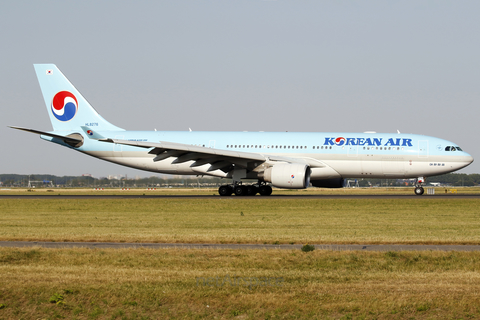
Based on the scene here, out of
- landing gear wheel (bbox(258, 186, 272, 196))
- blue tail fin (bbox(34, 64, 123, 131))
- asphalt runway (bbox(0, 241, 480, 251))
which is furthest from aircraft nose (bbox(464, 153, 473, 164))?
blue tail fin (bbox(34, 64, 123, 131))

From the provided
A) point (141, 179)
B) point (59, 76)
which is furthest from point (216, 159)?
point (141, 179)

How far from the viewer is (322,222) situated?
2098 centimetres

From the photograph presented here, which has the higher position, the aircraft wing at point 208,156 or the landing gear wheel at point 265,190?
the aircraft wing at point 208,156

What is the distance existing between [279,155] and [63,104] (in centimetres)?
1699

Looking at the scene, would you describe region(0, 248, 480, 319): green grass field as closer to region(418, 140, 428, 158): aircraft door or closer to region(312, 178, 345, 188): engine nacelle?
region(418, 140, 428, 158): aircraft door

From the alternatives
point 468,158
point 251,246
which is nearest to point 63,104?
point 468,158

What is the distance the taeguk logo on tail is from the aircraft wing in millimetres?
8063

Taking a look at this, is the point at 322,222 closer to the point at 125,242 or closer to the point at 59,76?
the point at 125,242

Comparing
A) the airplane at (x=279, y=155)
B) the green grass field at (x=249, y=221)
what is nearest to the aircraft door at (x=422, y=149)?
the airplane at (x=279, y=155)

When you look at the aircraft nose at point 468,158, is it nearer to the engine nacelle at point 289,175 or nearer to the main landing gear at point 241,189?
the engine nacelle at point 289,175

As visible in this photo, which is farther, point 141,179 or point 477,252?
point 141,179

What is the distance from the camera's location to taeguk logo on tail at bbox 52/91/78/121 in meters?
42.1

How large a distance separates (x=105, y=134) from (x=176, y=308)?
112 feet

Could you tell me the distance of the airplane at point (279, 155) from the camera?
116ft
